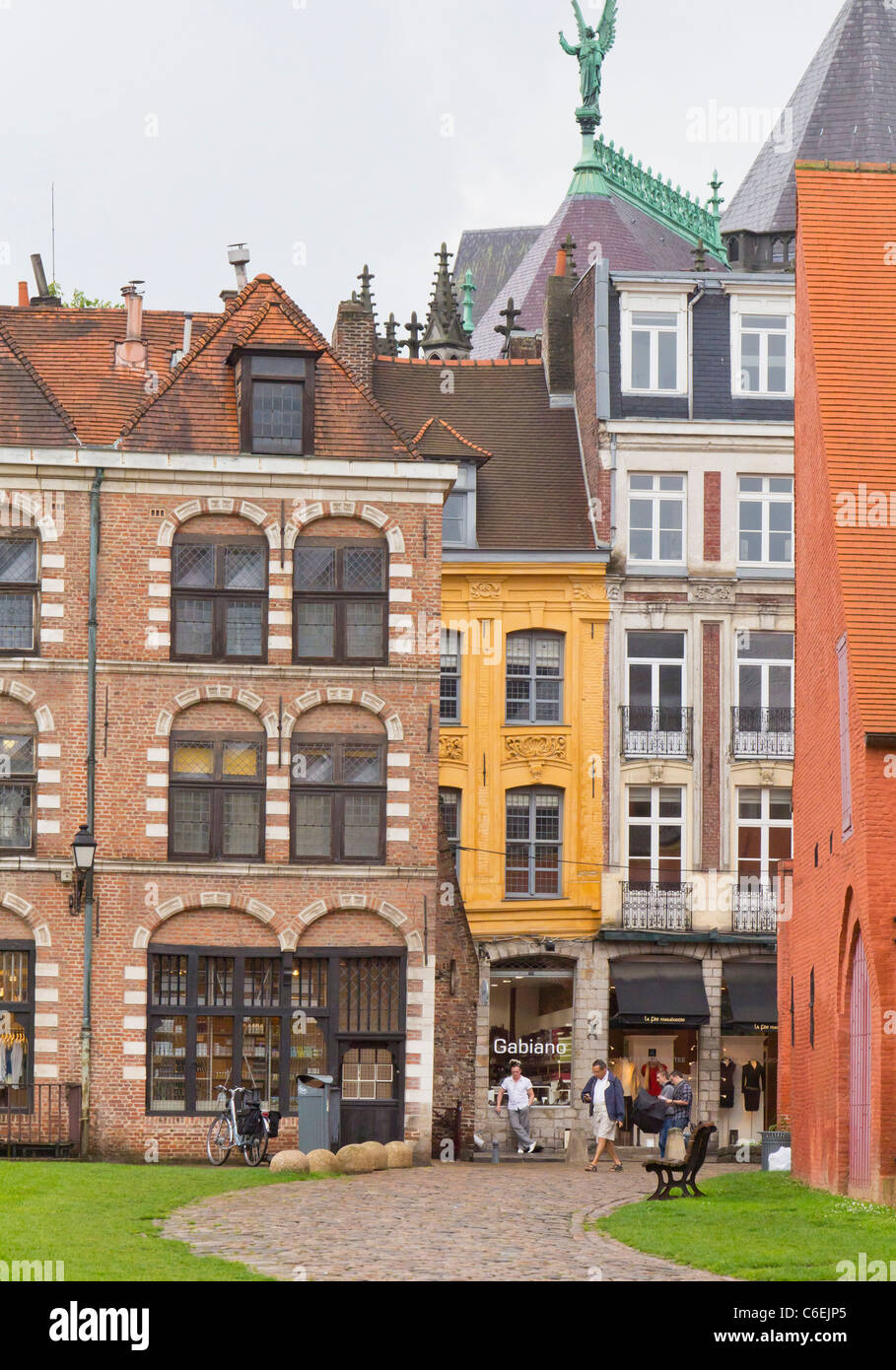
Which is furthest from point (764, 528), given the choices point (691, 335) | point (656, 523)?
point (691, 335)

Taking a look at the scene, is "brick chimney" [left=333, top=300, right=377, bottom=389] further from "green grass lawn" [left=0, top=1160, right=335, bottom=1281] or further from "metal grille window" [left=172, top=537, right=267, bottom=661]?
"green grass lawn" [left=0, top=1160, right=335, bottom=1281]

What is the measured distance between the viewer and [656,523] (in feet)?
153

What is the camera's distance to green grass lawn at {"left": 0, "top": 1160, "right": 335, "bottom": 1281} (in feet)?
57.2

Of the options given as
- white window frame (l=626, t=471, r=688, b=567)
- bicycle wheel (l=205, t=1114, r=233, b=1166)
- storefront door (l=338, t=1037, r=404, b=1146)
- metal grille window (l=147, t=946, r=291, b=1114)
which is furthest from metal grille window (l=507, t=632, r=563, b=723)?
bicycle wheel (l=205, t=1114, r=233, b=1166)

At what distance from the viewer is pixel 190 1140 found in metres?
33.7

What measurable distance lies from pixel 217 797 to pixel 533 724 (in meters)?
12.2

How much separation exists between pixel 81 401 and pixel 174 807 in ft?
23.6

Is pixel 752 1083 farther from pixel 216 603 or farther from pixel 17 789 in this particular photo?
pixel 17 789

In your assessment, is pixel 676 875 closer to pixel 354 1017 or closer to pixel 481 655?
pixel 481 655

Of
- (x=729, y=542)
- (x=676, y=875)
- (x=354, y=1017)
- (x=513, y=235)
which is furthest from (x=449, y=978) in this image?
(x=513, y=235)

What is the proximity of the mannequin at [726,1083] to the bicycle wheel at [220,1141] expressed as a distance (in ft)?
51.6

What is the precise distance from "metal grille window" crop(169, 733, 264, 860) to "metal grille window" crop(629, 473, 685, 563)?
1379cm

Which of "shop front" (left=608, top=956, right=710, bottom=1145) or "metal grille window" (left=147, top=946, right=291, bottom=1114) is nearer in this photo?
"metal grille window" (left=147, top=946, right=291, bottom=1114)

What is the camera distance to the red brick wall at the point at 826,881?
23958mm
